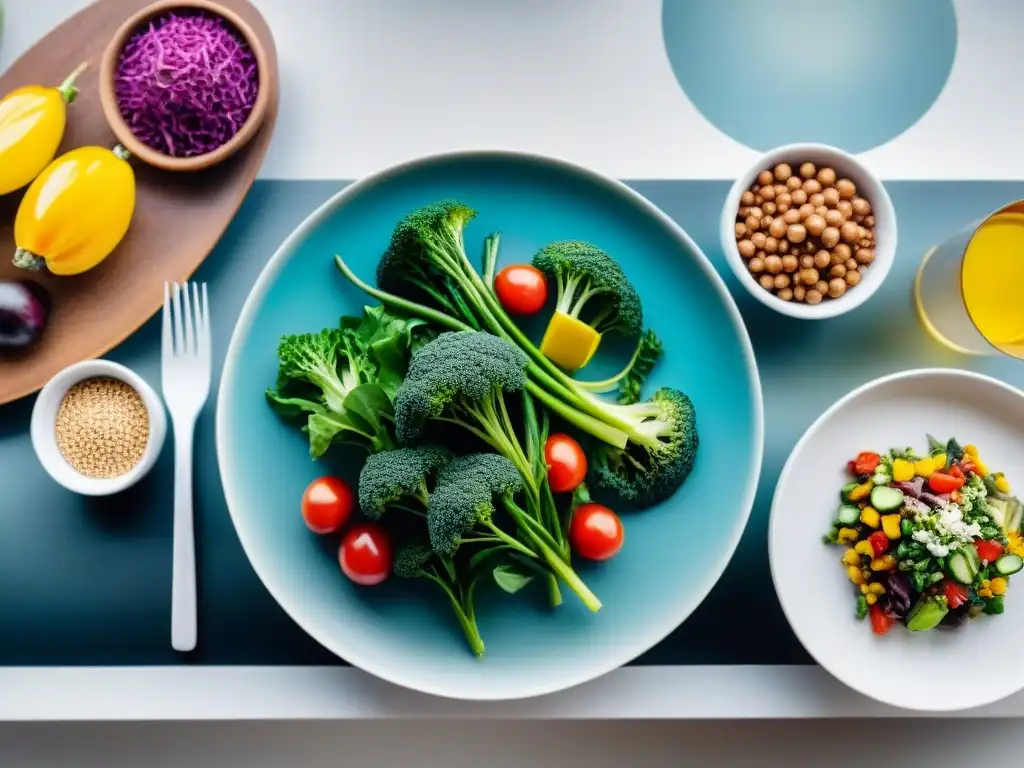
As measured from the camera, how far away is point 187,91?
1250 mm

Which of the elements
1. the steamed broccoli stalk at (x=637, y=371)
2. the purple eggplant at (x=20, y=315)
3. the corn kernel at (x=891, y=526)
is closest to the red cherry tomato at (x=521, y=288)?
the steamed broccoli stalk at (x=637, y=371)

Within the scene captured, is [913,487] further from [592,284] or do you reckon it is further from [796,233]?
[592,284]

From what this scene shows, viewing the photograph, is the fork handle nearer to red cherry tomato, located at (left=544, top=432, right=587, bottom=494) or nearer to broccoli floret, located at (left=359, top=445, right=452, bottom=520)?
broccoli floret, located at (left=359, top=445, right=452, bottom=520)

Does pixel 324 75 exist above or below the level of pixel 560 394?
above

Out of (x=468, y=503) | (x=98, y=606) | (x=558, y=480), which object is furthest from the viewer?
(x=98, y=606)

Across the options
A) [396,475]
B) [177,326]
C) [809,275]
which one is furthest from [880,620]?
[177,326]

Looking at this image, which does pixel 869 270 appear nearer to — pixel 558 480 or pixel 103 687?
pixel 558 480

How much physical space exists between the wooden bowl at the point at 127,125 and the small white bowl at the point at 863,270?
2.34 ft

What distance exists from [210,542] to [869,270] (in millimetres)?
1081

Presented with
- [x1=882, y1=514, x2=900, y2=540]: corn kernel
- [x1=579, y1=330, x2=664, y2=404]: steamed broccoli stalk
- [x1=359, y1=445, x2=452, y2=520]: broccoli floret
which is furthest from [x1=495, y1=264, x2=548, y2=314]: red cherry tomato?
[x1=882, y1=514, x2=900, y2=540]: corn kernel

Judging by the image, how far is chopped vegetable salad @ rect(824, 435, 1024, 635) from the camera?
117 centimetres

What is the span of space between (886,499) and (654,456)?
1.09 feet

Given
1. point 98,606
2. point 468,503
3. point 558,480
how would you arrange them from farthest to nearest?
point 98,606
point 558,480
point 468,503

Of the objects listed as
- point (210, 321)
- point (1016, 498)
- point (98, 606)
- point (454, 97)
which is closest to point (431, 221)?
point (454, 97)
